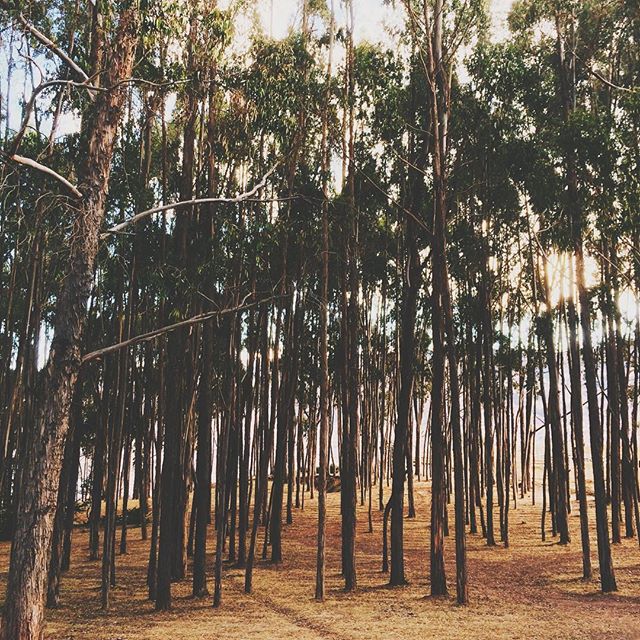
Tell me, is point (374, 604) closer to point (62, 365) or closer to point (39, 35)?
point (62, 365)

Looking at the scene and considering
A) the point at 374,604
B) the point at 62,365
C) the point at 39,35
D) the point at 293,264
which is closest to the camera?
the point at 39,35

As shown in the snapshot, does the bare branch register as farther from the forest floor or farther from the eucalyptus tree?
the forest floor

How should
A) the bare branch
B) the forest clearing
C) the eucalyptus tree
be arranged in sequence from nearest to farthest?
the bare branch < the eucalyptus tree < the forest clearing

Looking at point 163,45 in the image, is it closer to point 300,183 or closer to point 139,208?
point 139,208

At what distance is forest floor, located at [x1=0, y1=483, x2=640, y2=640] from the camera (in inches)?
353

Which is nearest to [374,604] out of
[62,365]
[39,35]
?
[62,365]

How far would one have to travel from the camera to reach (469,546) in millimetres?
15625

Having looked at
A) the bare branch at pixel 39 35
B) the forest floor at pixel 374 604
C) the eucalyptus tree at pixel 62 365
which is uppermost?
the bare branch at pixel 39 35

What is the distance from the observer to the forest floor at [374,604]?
8.97 metres

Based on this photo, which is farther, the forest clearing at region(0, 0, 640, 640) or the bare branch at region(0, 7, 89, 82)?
the forest clearing at region(0, 0, 640, 640)

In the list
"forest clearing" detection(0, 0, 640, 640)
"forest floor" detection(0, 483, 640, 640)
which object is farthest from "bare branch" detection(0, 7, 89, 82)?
"forest floor" detection(0, 483, 640, 640)

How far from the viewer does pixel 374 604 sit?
10539 millimetres

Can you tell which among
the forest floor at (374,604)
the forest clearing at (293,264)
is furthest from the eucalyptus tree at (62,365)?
the forest floor at (374,604)

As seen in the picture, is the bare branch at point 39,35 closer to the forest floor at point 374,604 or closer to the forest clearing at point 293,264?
the forest clearing at point 293,264
